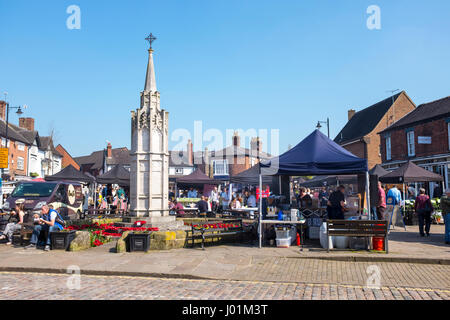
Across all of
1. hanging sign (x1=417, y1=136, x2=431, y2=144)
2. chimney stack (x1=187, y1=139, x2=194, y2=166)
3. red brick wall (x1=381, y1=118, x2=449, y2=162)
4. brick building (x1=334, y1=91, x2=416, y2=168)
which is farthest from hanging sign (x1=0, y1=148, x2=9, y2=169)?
chimney stack (x1=187, y1=139, x2=194, y2=166)

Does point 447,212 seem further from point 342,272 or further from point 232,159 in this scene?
point 232,159

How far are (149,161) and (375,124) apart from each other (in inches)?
1356

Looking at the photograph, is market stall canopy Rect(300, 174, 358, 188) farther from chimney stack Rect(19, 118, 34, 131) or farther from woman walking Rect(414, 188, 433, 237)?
chimney stack Rect(19, 118, 34, 131)

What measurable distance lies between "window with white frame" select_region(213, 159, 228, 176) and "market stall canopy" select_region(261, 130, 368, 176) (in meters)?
48.1

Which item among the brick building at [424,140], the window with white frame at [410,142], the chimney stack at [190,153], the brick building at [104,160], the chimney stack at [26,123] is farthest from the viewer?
the brick building at [104,160]

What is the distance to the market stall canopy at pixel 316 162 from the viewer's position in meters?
10.8

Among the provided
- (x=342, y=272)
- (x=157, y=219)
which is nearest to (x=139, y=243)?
(x=157, y=219)

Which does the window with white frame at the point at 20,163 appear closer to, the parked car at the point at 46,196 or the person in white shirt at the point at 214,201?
the person in white shirt at the point at 214,201

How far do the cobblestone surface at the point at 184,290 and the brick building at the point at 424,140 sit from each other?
79.8ft

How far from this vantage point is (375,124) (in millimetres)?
40625

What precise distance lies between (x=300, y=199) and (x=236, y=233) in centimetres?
313

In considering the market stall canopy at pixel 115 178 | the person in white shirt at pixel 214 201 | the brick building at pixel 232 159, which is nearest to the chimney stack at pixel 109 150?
the brick building at pixel 232 159

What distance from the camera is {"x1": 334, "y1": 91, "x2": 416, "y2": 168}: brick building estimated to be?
133 feet

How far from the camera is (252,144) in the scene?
207 ft
